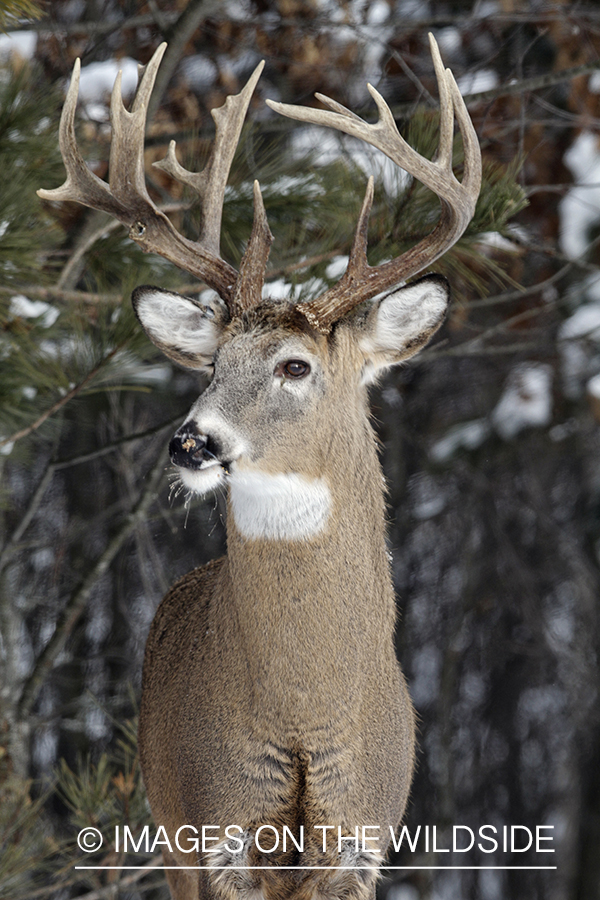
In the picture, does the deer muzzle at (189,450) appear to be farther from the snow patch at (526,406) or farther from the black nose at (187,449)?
the snow patch at (526,406)

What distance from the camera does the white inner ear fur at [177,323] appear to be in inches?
101

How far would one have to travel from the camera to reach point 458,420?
7090 mm

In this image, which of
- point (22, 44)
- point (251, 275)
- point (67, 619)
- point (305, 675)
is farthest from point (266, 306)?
point (22, 44)

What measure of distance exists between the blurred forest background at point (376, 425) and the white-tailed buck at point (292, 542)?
0.73m

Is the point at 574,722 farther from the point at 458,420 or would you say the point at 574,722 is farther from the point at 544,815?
the point at 458,420

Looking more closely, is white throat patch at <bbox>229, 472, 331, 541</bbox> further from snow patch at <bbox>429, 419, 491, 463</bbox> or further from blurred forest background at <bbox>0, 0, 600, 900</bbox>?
snow patch at <bbox>429, 419, 491, 463</bbox>

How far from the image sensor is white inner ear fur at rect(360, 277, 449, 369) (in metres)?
2.37

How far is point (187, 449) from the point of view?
2010 millimetres

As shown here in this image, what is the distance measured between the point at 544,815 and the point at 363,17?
568 centimetres

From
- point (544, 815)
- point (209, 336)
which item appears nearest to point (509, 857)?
point (544, 815)

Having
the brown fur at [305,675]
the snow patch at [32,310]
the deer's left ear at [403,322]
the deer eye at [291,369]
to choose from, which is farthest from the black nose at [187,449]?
the snow patch at [32,310]

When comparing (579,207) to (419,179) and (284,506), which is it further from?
(284,506)

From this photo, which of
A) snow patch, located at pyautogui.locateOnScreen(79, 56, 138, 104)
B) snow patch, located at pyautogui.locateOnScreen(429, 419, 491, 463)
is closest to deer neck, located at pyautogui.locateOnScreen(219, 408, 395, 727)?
snow patch, located at pyautogui.locateOnScreen(79, 56, 138, 104)

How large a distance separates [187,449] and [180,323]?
2.23 ft
